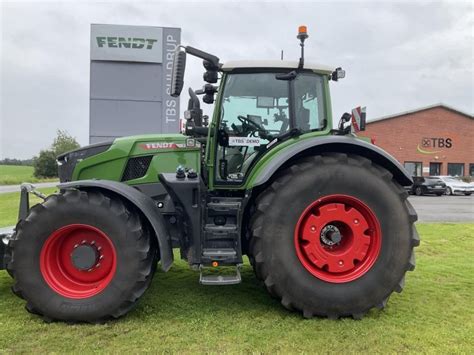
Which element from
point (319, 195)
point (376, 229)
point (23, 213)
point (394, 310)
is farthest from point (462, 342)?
point (23, 213)

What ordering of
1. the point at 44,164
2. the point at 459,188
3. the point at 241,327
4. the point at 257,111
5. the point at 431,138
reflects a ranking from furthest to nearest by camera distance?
the point at 44,164, the point at 431,138, the point at 459,188, the point at 257,111, the point at 241,327

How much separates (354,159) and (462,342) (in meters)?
1.73

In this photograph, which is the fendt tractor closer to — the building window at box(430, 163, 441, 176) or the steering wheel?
the steering wheel

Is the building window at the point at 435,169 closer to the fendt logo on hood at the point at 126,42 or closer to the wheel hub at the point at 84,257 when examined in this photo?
the fendt logo on hood at the point at 126,42

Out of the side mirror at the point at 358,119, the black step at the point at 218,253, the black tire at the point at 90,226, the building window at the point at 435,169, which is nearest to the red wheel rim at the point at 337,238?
the black step at the point at 218,253

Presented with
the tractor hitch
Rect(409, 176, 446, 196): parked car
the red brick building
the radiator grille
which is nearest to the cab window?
the radiator grille

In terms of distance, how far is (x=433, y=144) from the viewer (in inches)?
1502

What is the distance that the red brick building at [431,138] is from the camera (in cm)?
3781

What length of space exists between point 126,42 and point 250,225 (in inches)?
448

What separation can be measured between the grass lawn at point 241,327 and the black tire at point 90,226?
144mm

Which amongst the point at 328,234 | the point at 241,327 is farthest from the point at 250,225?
the point at 241,327

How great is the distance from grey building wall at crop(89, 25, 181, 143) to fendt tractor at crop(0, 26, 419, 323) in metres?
9.72

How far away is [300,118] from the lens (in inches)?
168

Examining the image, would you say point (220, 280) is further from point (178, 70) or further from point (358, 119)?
point (358, 119)
